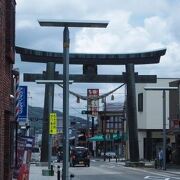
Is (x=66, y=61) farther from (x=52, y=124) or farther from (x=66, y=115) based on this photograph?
(x=52, y=124)

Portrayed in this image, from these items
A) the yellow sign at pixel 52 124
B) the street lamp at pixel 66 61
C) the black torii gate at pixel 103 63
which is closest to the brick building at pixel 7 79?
the street lamp at pixel 66 61

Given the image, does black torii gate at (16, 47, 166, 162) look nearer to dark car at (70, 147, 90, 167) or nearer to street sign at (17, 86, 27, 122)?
dark car at (70, 147, 90, 167)

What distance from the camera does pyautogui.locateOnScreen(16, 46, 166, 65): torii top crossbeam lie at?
5259 centimetres

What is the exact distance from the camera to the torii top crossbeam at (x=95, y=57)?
173 feet

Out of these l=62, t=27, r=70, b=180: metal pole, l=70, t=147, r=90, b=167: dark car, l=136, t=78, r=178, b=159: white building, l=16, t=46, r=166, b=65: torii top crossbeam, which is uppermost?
l=16, t=46, r=166, b=65: torii top crossbeam

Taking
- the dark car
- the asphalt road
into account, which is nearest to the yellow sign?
the asphalt road

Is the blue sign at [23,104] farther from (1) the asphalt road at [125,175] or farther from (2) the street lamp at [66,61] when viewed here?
(1) the asphalt road at [125,175]

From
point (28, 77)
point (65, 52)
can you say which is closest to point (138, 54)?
point (28, 77)

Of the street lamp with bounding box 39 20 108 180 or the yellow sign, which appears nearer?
the street lamp with bounding box 39 20 108 180

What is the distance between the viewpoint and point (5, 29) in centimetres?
1705

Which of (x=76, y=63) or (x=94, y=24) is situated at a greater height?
(x=76, y=63)

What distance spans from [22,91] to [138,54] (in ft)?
91.8

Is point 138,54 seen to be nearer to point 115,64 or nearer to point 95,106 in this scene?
point 115,64

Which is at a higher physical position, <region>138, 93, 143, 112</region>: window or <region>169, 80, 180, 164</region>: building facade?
<region>138, 93, 143, 112</region>: window
